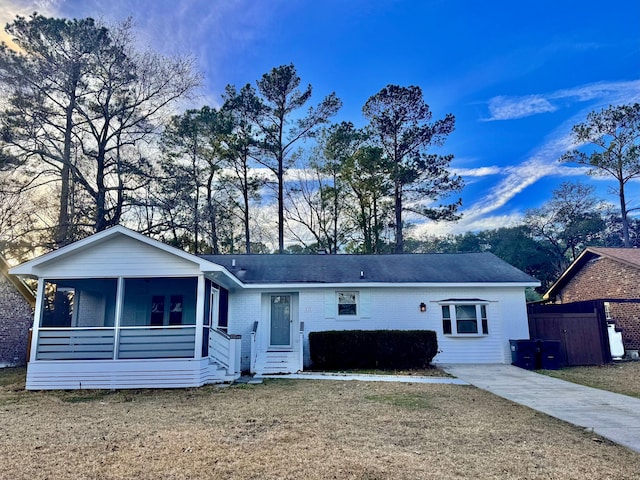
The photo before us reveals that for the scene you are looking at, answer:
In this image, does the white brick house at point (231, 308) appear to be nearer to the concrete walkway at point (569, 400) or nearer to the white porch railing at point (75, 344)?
the white porch railing at point (75, 344)

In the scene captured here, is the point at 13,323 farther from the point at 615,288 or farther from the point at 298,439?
the point at 615,288

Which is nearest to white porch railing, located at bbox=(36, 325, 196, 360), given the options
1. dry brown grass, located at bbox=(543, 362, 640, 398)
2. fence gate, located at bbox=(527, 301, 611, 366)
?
dry brown grass, located at bbox=(543, 362, 640, 398)

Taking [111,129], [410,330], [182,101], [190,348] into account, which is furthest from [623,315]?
[111,129]

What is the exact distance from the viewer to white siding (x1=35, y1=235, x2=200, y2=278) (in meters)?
10.2

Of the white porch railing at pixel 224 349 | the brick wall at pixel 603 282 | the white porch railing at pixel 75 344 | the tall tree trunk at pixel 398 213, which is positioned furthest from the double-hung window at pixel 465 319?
the tall tree trunk at pixel 398 213

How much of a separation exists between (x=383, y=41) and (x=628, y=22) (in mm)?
8256

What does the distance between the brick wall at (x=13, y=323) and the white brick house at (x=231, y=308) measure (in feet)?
6.80

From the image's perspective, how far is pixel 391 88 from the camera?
26469 millimetres

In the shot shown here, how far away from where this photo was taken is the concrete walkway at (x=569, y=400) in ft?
19.2

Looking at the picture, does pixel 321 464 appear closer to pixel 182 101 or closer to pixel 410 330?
pixel 410 330

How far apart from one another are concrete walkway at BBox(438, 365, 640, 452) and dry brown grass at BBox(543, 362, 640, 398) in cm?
52

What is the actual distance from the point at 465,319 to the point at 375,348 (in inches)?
145

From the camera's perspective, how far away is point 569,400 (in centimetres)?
795

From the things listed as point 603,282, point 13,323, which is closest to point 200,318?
point 13,323
